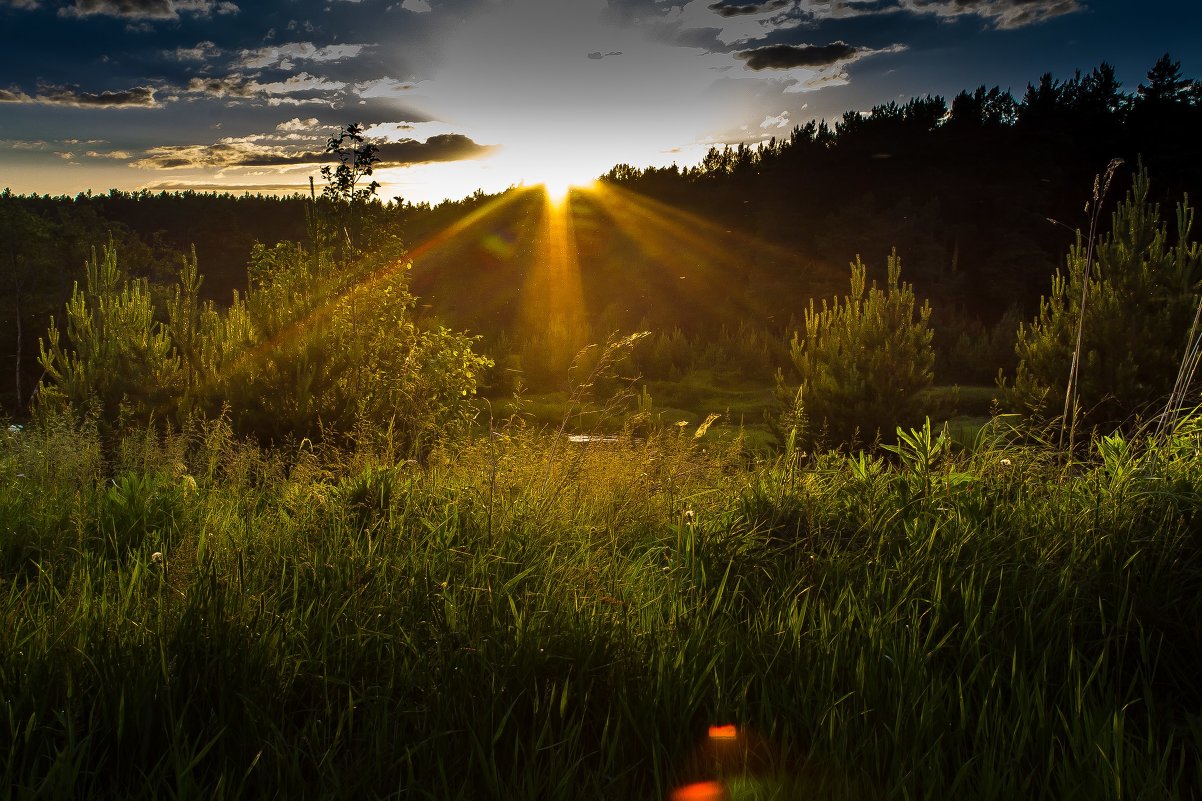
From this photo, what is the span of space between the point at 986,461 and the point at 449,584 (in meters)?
3.15

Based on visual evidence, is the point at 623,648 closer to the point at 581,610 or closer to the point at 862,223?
the point at 581,610

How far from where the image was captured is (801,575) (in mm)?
3584

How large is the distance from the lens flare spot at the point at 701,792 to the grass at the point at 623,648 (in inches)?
0.9

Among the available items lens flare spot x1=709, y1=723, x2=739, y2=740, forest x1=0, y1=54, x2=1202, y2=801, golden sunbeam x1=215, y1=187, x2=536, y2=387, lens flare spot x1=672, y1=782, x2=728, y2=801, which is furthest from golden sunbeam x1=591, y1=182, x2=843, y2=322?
lens flare spot x1=672, y1=782, x2=728, y2=801

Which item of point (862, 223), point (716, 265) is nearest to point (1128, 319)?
point (862, 223)

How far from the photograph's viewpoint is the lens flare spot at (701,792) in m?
2.27

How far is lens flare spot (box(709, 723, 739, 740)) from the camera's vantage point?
2453 mm

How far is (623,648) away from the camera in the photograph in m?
2.78

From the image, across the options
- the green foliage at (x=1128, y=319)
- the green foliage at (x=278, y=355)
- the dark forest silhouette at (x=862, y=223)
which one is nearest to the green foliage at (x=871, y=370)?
the green foliage at (x=1128, y=319)

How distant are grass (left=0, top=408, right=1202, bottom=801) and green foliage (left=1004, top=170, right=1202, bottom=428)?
6.40 meters

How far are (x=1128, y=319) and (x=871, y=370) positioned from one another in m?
3.10

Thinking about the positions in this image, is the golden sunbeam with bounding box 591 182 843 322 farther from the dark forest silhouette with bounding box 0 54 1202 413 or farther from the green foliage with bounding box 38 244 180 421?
the green foliage with bounding box 38 244 180 421

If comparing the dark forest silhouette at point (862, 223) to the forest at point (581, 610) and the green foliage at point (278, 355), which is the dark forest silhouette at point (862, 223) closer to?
the green foliage at point (278, 355)

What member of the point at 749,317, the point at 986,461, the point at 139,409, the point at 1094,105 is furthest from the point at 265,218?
the point at 986,461
